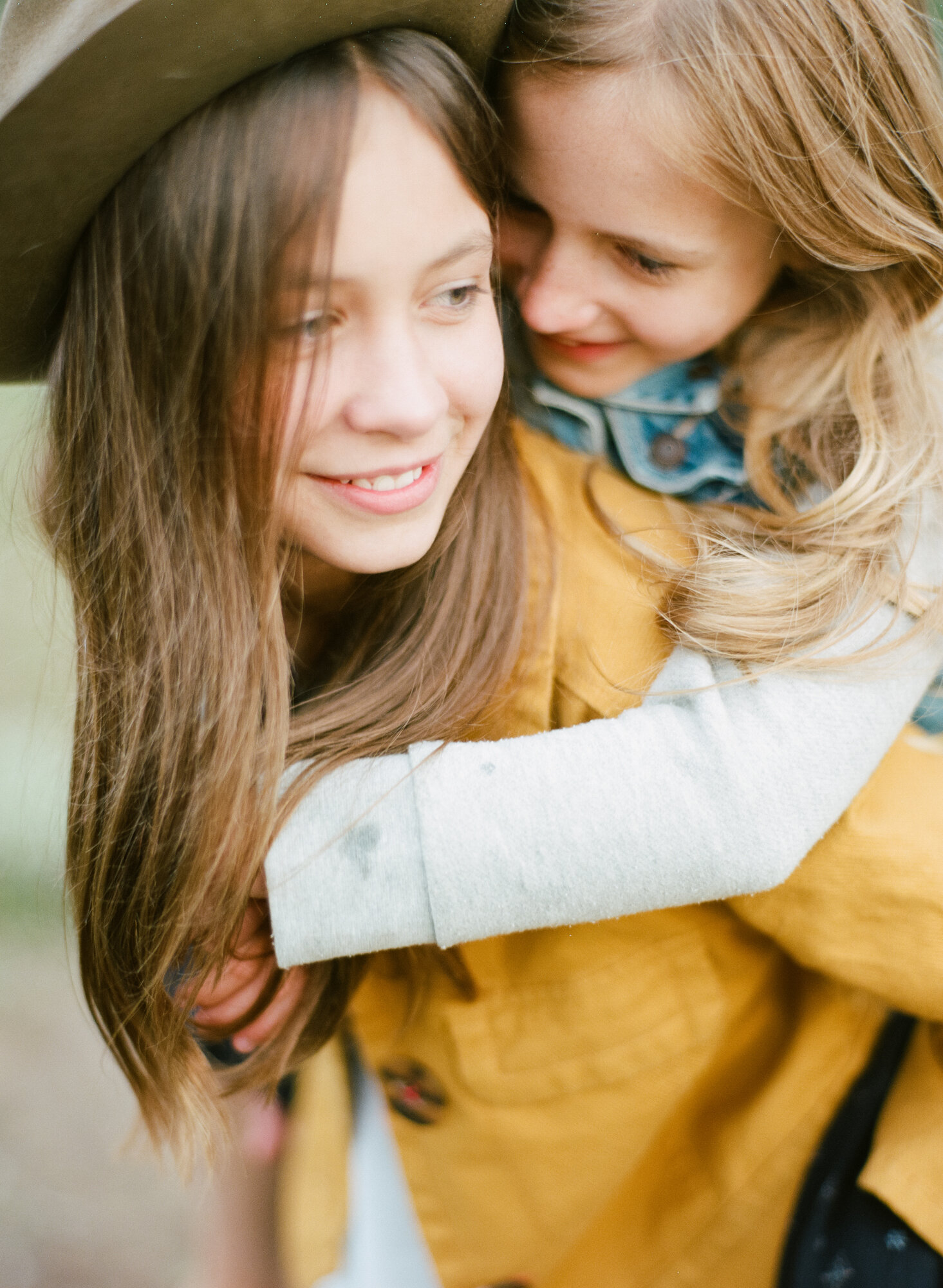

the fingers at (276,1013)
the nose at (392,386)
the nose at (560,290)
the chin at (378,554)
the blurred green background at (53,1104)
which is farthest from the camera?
the blurred green background at (53,1104)

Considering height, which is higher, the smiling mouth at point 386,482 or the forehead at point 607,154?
the forehead at point 607,154

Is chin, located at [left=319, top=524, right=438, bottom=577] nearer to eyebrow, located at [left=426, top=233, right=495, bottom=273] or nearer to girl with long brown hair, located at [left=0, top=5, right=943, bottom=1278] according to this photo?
girl with long brown hair, located at [left=0, top=5, right=943, bottom=1278]

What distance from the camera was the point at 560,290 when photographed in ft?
3.44

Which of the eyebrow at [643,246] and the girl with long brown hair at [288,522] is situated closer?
the girl with long brown hair at [288,522]

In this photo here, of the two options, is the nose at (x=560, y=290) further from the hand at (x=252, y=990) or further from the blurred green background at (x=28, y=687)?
the hand at (x=252, y=990)

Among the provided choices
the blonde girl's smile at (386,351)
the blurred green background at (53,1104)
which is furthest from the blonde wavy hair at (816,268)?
the blurred green background at (53,1104)

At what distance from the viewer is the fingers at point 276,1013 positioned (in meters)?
1.14

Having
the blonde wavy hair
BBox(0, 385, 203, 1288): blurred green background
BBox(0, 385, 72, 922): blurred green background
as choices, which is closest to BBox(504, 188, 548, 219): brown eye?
the blonde wavy hair

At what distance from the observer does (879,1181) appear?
3.08 feet

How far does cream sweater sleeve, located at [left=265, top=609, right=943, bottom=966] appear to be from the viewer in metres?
0.83

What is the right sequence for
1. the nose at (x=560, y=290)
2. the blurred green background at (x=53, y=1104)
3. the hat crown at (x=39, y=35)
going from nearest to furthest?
the hat crown at (x=39, y=35) < the nose at (x=560, y=290) < the blurred green background at (x=53, y=1104)

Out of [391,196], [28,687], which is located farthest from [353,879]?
[28,687]

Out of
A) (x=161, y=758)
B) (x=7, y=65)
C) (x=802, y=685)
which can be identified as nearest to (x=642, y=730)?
(x=802, y=685)

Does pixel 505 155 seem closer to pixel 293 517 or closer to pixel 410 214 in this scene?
pixel 410 214
